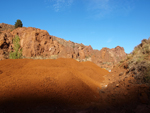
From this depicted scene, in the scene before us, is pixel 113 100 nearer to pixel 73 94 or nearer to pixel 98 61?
pixel 73 94

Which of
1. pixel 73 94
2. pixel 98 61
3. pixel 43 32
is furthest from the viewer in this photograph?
pixel 98 61

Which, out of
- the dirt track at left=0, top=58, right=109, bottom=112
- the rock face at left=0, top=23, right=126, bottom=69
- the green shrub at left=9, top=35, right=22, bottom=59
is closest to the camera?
→ the dirt track at left=0, top=58, right=109, bottom=112

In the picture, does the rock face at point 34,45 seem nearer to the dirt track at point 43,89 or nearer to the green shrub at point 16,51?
the green shrub at point 16,51

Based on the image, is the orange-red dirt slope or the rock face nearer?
the orange-red dirt slope

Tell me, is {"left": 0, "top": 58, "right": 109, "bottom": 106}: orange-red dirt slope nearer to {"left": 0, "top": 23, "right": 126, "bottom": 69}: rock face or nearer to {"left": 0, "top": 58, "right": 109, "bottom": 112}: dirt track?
{"left": 0, "top": 58, "right": 109, "bottom": 112}: dirt track

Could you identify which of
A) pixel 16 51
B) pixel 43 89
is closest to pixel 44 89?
pixel 43 89

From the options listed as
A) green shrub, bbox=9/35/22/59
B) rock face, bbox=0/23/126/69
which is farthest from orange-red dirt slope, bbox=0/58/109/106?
green shrub, bbox=9/35/22/59

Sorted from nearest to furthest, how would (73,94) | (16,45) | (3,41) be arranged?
(73,94) < (3,41) < (16,45)

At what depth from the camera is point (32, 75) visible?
5.44 m

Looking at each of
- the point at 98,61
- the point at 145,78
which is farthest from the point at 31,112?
the point at 98,61

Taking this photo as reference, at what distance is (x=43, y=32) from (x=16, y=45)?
5979 millimetres

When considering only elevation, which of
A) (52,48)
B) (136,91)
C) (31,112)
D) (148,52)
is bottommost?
(31,112)

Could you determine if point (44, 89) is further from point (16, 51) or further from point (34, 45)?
point (16, 51)

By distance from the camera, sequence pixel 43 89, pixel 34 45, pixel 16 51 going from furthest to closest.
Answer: pixel 34 45 → pixel 16 51 → pixel 43 89
